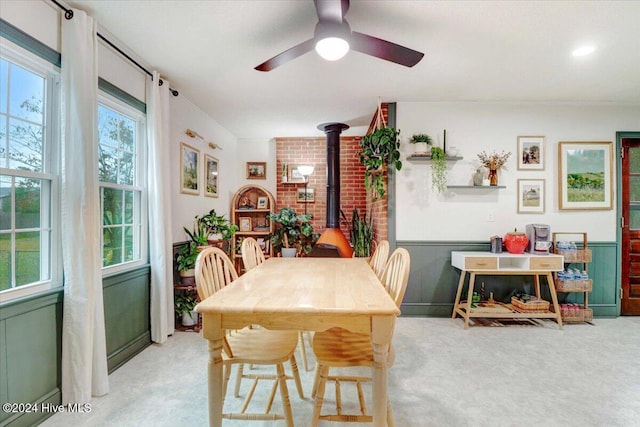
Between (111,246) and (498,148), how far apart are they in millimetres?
4020

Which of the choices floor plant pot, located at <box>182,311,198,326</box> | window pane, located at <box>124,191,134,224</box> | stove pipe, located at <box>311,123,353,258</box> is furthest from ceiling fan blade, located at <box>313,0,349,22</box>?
floor plant pot, located at <box>182,311,198,326</box>

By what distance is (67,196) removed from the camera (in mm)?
1852

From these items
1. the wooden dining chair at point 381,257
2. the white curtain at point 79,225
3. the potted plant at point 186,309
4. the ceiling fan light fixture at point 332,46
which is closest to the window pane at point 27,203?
the white curtain at point 79,225

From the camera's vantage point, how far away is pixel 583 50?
2.38 meters

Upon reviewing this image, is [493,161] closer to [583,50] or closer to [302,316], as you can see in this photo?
[583,50]

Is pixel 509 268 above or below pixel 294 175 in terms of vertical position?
below

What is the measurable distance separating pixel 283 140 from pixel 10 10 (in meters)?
3.85

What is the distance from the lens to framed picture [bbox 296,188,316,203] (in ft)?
17.1

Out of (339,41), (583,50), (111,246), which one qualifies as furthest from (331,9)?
(111,246)

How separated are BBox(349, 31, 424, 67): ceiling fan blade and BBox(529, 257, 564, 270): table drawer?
8.08 feet

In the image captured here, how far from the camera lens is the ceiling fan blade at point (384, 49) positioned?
1788 millimetres

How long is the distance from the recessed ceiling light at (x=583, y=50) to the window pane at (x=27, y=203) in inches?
153

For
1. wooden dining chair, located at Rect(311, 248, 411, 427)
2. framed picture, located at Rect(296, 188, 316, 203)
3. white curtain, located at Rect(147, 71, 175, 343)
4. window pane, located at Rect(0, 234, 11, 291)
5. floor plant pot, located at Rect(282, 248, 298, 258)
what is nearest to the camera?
wooden dining chair, located at Rect(311, 248, 411, 427)

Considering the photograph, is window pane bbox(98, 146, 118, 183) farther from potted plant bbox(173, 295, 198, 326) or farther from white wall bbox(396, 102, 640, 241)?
white wall bbox(396, 102, 640, 241)
